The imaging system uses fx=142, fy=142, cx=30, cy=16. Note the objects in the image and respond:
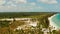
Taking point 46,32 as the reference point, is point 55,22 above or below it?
above

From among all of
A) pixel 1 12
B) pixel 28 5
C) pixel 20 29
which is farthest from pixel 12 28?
pixel 28 5

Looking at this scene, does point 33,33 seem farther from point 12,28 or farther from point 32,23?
point 12,28

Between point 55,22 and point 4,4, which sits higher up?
point 4,4

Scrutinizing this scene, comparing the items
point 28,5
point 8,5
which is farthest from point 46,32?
point 8,5

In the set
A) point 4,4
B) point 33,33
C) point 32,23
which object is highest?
point 4,4

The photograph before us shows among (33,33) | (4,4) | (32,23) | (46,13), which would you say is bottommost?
(33,33)

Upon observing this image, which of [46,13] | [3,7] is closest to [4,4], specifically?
[3,7]

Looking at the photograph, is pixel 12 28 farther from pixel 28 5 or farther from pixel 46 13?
pixel 46 13
